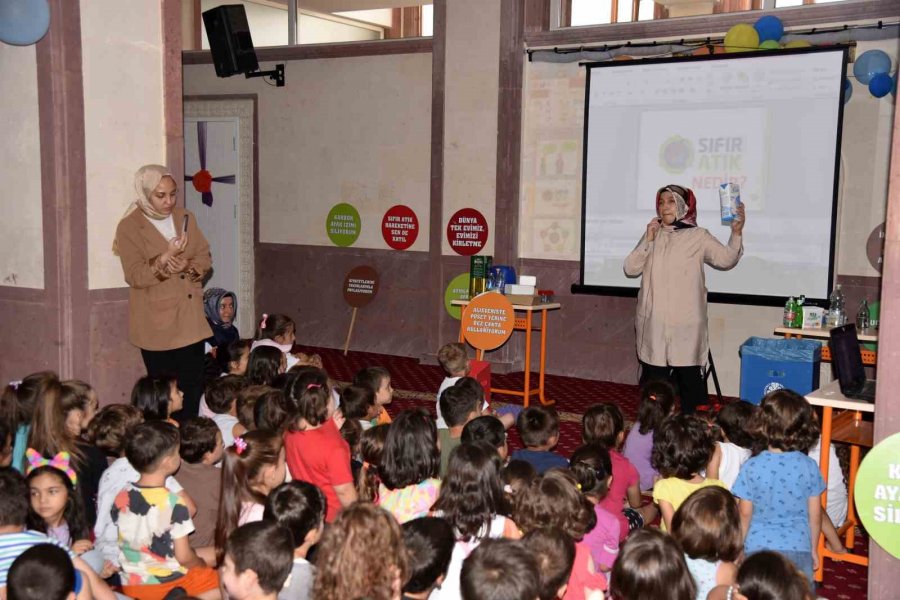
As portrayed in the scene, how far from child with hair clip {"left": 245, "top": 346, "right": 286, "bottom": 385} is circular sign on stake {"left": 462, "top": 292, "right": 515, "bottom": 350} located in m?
2.42

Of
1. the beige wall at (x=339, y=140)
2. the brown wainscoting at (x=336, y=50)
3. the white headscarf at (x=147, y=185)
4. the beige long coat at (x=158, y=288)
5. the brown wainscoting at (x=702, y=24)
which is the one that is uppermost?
the brown wainscoting at (x=336, y=50)

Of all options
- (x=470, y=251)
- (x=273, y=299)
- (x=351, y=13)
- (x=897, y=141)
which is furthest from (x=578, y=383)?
(x=897, y=141)

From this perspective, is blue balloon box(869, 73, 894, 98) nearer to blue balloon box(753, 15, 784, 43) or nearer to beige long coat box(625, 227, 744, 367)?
blue balloon box(753, 15, 784, 43)

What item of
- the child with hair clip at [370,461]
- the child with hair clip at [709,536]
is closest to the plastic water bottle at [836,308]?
the child with hair clip at [370,461]

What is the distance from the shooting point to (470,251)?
8469 millimetres

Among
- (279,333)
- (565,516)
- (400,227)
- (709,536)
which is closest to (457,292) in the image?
(400,227)

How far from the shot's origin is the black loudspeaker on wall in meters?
8.48

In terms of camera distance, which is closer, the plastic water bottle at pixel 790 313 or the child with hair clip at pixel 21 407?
the child with hair clip at pixel 21 407

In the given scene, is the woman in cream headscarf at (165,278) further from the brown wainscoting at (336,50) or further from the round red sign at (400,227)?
the brown wainscoting at (336,50)

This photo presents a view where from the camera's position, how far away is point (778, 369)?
5207 mm

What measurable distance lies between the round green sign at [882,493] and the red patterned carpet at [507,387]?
2.46 m

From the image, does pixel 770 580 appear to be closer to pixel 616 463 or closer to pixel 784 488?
pixel 784 488

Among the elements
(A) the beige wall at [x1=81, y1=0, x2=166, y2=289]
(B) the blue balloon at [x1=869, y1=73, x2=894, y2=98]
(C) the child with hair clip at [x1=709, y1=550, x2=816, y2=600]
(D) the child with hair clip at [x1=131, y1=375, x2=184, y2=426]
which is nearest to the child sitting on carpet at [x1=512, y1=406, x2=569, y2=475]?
(D) the child with hair clip at [x1=131, y1=375, x2=184, y2=426]

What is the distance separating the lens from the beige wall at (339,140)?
8914 mm
